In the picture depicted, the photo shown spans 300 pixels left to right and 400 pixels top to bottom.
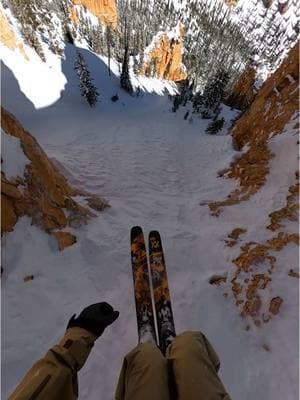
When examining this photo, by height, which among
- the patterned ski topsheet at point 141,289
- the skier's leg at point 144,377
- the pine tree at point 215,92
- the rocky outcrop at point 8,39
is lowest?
Answer: the patterned ski topsheet at point 141,289

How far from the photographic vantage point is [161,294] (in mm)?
4863

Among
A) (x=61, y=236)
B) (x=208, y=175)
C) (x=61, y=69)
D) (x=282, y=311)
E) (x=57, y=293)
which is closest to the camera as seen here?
(x=282, y=311)

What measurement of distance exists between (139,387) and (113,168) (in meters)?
10.4

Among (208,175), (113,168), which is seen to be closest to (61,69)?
(113,168)

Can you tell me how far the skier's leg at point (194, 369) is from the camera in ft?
7.79

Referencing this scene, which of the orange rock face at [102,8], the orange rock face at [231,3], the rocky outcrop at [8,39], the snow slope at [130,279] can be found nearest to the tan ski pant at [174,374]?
the snow slope at [130,279]

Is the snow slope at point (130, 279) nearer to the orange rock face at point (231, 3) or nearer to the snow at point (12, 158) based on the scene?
the snow at point (12, 158)

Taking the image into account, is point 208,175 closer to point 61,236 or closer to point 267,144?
point 267,144

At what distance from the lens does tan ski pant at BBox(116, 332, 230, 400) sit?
93.4 inches

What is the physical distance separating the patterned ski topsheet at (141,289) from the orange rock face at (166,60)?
185 ft

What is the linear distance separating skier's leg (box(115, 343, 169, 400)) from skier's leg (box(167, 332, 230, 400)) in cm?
13

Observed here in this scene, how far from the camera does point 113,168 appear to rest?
40.2 ft

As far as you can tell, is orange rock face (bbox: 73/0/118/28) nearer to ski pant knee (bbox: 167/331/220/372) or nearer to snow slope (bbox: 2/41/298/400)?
snow slope (bbox: 2/41/298/400)

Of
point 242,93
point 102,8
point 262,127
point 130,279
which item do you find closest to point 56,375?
point 130,279
